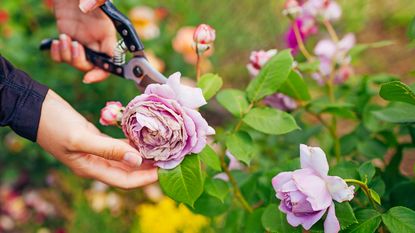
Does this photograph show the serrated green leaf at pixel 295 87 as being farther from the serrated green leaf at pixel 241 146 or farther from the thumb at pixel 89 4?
the thumb at pixel 89 4

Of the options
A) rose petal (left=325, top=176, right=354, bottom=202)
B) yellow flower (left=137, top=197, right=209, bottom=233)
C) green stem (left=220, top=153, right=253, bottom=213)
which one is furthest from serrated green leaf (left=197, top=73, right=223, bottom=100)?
yellow flower (left=137, top=197, right=209, bottom=233)

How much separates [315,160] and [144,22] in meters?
1.48

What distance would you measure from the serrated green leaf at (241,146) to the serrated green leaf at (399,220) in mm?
239

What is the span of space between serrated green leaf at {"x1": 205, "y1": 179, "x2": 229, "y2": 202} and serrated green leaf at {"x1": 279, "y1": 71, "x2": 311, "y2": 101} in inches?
9.1

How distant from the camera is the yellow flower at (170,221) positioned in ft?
6.26

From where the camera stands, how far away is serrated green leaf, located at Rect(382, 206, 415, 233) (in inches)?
32.4

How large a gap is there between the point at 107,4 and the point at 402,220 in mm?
615

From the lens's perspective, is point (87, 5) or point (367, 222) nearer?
point (367, 222)

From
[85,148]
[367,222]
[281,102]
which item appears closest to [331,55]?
[281,102]

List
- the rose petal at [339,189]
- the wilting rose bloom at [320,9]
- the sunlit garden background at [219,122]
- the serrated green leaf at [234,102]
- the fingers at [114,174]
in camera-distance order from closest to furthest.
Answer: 1. the rose petal at [339,189]
2. the fingers at [114,174]
3. the serrated green leaf at [234,102]
4. the sunlit garden background at [219,122]
5. the wilting rose bloom at [320,9]

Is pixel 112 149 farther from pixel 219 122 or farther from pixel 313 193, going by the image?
pixel 219 122

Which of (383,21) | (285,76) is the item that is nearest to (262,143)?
(285,76)

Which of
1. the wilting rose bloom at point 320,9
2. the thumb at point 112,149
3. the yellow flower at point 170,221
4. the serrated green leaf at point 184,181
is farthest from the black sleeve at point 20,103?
the yellow flower at point 170,221

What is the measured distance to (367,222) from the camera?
853 mm
